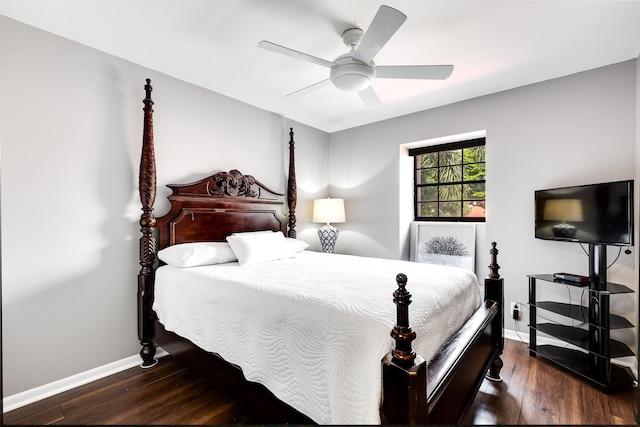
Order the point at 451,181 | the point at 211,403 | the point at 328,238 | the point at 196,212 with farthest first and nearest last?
the point at 328,238, the point at 451,181, the point at 196,212, the point at 211,403

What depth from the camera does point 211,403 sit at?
1.86 meters

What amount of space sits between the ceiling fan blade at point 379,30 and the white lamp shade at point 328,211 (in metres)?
2.17

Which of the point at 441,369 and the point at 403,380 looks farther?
the point at 441,369

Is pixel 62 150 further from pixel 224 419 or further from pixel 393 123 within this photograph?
pixel 393 123

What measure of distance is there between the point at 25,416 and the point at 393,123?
13.4 ft

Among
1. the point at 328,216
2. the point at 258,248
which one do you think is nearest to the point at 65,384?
the point at 258,248

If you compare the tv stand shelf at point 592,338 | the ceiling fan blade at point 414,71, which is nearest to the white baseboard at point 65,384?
the ceiling fan blade at point 414,71

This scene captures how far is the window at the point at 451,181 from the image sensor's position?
338 centimetres

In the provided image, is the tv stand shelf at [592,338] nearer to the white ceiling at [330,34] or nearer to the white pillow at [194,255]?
the white ceiling at [330,34]

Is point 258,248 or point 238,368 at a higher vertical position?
point 258,248

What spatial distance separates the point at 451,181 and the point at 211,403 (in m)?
3.24

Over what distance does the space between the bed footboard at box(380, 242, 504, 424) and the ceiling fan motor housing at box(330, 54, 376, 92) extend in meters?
1.45

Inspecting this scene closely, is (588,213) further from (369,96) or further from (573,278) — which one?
(369,96)

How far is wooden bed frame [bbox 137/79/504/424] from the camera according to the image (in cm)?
105
